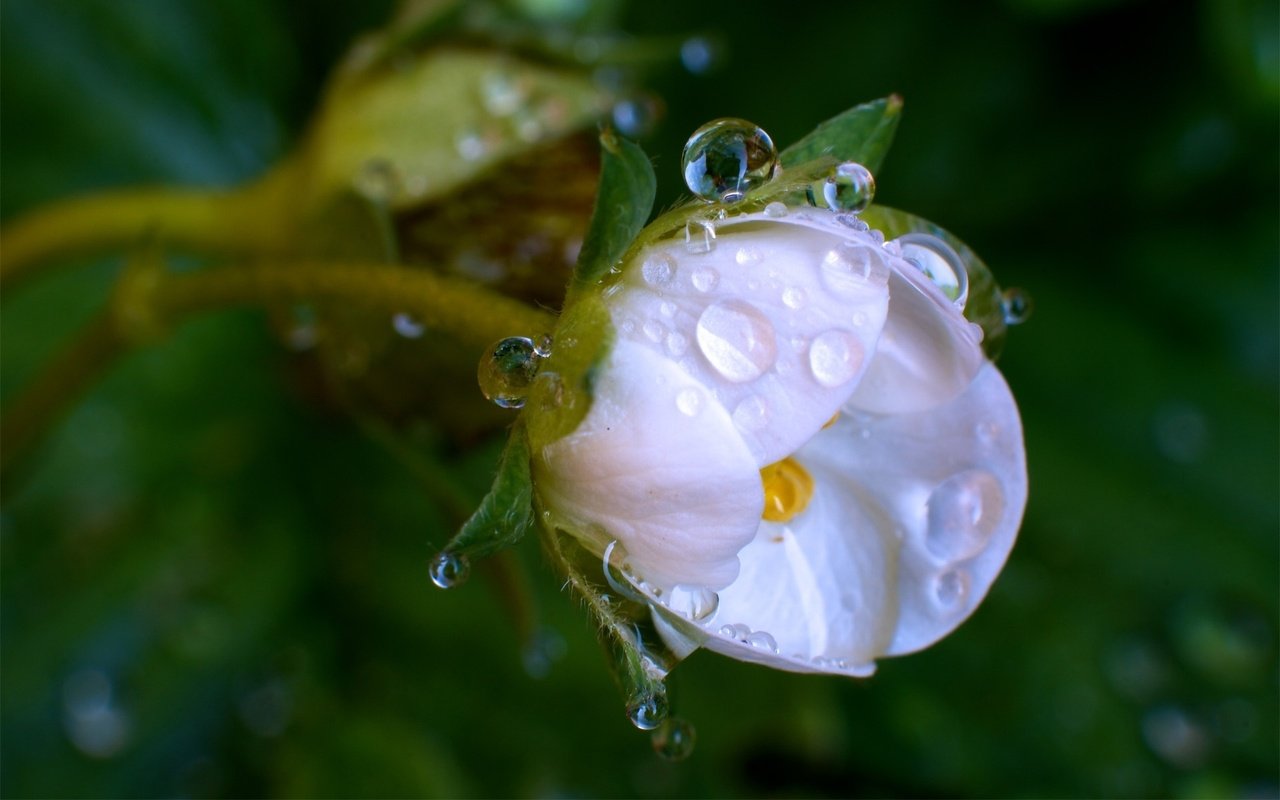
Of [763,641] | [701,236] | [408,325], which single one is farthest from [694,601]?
[408,325]

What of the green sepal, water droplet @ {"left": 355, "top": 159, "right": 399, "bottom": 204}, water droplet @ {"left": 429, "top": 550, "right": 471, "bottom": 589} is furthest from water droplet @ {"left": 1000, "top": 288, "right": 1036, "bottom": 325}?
water droplet @ {"left": 355, "top": 159, "right": 399, "bottom": 204}

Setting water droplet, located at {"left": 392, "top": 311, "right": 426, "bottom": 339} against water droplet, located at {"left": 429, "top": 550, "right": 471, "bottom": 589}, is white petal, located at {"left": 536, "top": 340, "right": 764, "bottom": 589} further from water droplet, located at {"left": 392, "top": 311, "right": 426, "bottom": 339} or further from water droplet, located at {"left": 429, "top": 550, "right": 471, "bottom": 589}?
water droplet, located at {"left": 392, "top": 311, "right": 426, "bottom": 339}

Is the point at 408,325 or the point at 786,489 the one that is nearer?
the point at 786,489

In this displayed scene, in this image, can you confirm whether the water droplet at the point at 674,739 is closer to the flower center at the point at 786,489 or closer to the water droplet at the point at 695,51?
the flower center at the point at 786,489

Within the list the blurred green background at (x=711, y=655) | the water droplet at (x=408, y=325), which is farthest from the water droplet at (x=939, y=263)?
the blurred green background at (x=711, y=655)

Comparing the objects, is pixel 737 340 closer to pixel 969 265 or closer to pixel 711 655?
pixel 969 265

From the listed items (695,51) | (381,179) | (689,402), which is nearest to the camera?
(689,402)

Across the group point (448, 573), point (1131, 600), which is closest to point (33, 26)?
point (448, 573)

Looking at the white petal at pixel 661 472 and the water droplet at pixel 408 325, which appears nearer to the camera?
the white petal at pixel 661 472
